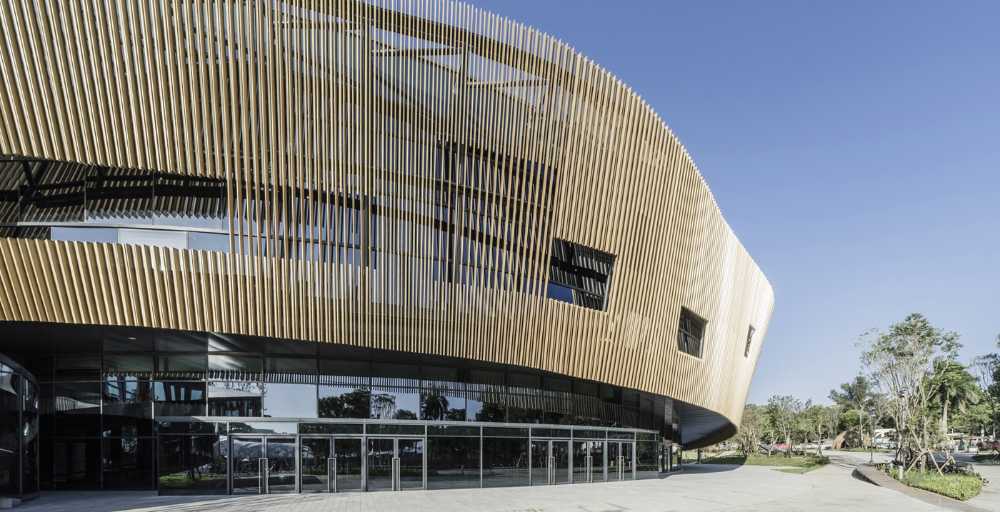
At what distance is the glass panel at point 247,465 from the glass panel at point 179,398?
1.43 metres

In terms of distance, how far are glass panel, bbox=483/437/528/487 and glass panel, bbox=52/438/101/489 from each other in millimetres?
11447

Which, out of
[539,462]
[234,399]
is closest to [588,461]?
[539,462]

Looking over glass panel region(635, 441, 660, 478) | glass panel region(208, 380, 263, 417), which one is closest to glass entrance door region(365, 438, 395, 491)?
glass panel region(208, 380, 263, 417)

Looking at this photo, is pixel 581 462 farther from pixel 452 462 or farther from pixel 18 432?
pixel 18 432

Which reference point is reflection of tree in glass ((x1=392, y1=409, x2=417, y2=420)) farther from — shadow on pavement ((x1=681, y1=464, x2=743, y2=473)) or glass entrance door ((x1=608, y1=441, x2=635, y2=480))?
shadow on pavement ((x1=681, y1=464, x2=743, y2=473))

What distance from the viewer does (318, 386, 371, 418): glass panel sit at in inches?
798

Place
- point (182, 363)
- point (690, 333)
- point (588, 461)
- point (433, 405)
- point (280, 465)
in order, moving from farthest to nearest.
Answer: point (690, 333) < point (588, 461) < point (433, 405) < point (182, 363) < point (280, 465)

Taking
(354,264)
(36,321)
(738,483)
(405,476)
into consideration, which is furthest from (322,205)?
(738,483)

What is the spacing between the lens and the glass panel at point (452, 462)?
21.3m

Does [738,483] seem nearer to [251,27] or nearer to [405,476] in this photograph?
[405,476]

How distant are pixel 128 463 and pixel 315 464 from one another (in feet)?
17.3

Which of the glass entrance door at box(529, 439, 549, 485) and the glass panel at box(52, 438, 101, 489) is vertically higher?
the glass panel at box(52, 438, 101, 489)

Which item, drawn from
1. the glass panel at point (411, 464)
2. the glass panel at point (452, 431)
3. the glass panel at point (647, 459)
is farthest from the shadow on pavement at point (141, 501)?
the glass panel at point (647, 459)

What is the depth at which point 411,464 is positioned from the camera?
20.9m
